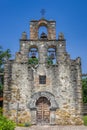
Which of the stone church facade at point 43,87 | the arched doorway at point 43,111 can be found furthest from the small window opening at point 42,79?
the arched doorway at point 43,111

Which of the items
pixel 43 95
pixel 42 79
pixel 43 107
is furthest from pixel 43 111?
pixel 42 79

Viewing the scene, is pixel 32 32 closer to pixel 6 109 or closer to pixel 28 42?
pixel 28 42

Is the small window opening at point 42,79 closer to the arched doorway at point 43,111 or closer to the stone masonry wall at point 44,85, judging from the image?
the stone masonry wall at point 44,85

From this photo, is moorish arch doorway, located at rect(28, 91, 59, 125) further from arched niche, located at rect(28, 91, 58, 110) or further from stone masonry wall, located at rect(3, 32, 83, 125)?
stone masonry wall, located at rect(3, 32, 83, 125)

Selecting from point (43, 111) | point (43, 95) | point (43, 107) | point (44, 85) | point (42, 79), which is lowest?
point (43, 111)

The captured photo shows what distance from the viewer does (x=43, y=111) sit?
22703 mm

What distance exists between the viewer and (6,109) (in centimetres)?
2244

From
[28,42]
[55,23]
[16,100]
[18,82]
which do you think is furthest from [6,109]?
[55,23]

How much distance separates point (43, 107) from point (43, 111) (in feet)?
1.11

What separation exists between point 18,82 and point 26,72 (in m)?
1.11

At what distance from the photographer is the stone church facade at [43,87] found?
22.5 meters

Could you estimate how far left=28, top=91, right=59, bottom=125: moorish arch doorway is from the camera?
2244 centimetres

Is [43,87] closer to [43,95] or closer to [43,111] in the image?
[43,95]

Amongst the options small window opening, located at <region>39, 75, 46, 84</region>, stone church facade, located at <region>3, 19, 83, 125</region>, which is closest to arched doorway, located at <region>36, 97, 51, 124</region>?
stone church facade, located at <region>3, 19, 83, 125</region>
